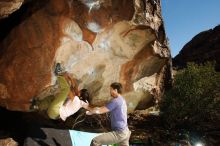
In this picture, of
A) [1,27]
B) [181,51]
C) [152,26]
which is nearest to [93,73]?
[152,26]

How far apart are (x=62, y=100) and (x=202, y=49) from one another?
42.8 metres

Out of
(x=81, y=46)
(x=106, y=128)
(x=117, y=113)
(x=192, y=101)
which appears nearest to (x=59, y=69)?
(x=81, y=46)

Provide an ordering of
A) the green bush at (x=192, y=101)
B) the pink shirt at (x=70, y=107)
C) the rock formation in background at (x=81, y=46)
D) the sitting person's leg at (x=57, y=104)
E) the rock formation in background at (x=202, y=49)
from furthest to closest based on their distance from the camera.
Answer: the rock formation in background at (x=202, y=49)
the green bush at (x=192, y=101)
the rock formation in background at (x=81, y=46)
the sitting person's leg at (x=57, y=104)
the pink shirt at (x=70, y=107)

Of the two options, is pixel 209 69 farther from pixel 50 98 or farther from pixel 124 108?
pixel 124 108

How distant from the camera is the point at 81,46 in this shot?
1285 centimetres

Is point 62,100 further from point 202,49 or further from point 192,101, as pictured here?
point 202,49

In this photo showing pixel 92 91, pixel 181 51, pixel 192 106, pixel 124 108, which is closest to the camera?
pixel 124 108

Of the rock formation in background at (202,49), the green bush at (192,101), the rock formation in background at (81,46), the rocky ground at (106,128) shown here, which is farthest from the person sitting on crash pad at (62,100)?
the rock formation in background at (202,49)

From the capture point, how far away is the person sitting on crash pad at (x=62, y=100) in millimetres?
9933

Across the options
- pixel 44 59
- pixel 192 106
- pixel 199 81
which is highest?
pixel 44 59

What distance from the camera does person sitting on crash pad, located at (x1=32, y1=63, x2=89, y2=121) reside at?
9.93 m

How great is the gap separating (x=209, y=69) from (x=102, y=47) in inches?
618

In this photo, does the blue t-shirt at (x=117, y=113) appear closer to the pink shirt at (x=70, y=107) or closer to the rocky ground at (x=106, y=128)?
the pink shirt at (x=70, y=107)

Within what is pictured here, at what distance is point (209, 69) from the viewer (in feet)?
87.8
